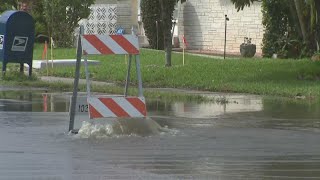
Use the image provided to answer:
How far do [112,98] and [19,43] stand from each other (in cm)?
1015

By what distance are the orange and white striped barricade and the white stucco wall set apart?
77.0 ft

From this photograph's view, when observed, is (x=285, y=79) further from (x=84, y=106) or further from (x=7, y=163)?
→ (x=7, y=163)

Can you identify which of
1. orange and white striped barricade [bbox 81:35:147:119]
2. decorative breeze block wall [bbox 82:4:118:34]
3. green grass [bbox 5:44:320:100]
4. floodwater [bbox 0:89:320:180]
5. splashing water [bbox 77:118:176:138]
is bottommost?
floodwater [bbox 0:89:320:180]

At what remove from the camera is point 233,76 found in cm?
2181

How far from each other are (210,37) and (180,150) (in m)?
26.9

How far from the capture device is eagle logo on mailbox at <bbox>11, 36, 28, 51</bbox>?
70.4 ft

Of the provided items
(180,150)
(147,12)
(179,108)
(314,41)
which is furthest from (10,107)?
(147,12)

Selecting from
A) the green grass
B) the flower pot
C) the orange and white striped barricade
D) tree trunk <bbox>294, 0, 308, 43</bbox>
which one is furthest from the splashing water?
the flower pot

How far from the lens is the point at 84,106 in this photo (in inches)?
484

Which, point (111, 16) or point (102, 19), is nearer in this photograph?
point (111, 16)

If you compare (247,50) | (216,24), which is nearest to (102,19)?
(216,24)

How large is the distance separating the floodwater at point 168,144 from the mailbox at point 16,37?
16.3ft

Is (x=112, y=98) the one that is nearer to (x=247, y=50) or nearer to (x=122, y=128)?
(x=122, y=128)

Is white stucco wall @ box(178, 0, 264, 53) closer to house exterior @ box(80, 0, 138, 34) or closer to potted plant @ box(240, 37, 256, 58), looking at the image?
potted plant @ box(240, 37, 256, 58)
